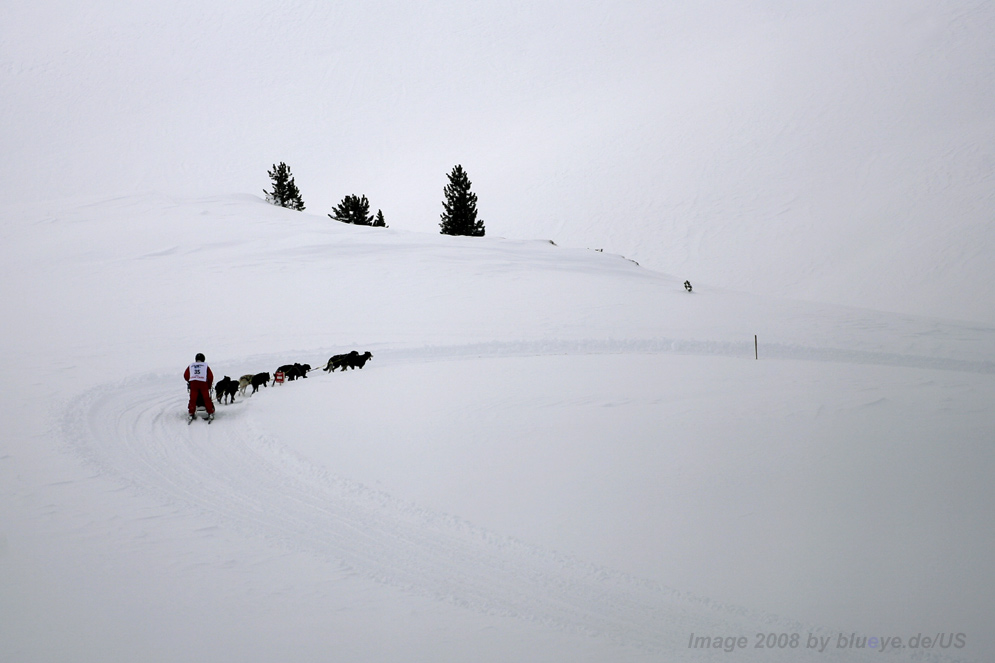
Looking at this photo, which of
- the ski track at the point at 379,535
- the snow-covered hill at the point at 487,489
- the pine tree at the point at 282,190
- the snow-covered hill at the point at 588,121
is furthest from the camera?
the snow-covered hill at the point at 588,121

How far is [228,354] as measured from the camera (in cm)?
1947

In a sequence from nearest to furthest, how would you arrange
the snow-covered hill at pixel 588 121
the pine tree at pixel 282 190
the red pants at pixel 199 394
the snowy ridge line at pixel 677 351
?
the red pants at pixel 199 394 < the snowy ridge line at pixel 677 351 < the pine tree at pixel 282 190 < the snow-covered hill at pixel 588 121

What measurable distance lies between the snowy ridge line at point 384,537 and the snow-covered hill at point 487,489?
0.14 feet

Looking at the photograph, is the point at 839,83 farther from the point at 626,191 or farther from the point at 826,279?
the point at 826,279

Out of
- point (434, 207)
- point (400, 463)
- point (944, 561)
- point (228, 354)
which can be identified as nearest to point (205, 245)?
point (228, 354)

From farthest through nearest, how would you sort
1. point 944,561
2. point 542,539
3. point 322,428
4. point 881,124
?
point 881,124, point 322,428, point 542,539, point 944,561

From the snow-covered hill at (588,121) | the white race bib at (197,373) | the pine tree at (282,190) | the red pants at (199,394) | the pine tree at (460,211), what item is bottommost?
the red pants at (199,394)

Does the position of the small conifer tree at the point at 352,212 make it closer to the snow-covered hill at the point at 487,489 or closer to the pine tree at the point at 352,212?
the pine tree at the point at 352,212

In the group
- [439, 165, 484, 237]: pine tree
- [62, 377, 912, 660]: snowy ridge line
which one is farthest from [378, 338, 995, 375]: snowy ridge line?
[439, 165, 484, 237]: pine tree

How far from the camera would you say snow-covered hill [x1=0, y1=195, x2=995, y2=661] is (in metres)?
6.87

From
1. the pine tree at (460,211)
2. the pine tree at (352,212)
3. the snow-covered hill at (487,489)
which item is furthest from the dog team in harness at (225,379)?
the pine tree at (352,212)

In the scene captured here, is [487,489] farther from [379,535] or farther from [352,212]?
[352,212]

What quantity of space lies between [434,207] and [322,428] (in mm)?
72532

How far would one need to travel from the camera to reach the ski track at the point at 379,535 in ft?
23.0
